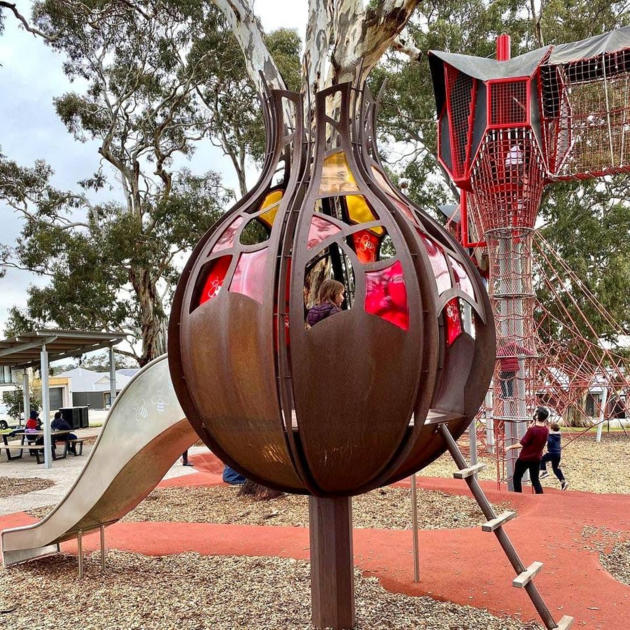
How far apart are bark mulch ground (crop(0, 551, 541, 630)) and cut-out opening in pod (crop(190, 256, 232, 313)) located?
256cm

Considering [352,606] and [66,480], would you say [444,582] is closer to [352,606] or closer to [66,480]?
[352,606]

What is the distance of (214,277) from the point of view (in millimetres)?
4008

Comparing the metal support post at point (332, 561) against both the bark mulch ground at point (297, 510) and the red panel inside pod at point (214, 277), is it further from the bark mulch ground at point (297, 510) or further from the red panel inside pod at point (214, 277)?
the bark mulch ground at point (297, 510)

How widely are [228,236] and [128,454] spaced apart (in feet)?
9.59

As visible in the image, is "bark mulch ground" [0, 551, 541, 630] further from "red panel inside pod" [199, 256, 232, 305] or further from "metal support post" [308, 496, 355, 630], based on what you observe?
"red panel inside pod" [199, 256, 232, 305]

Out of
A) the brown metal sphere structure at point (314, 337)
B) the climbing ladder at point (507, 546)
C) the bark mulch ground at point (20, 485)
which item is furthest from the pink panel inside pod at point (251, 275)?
the bark mulch ground at point (20, 485)

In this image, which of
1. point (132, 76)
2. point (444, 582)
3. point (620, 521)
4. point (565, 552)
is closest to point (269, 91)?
point (444, 582)

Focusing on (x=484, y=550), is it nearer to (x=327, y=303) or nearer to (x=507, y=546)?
(x=507, y=546)

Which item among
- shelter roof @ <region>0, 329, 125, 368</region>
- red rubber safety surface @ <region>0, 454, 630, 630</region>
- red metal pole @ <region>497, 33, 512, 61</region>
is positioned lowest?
red rubber safety surface @ <region>0, 454, 630, 630</region>

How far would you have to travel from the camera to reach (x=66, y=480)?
14.4m

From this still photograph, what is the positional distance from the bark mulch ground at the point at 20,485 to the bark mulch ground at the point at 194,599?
6.47 meters

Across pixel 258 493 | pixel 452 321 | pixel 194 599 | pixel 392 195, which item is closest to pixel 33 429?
pixel 258 493

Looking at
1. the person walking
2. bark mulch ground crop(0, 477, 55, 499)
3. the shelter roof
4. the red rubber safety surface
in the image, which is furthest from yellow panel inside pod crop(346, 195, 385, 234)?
the shelter roof

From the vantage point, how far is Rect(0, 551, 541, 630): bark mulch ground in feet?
16.4
